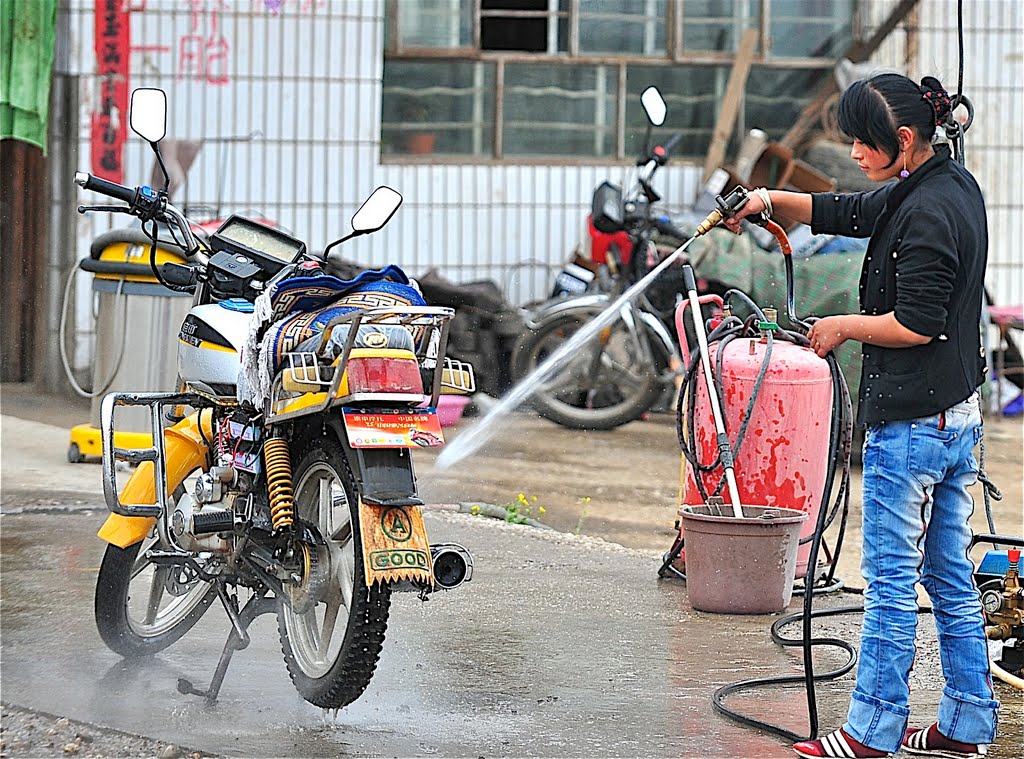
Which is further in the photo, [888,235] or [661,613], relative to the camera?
[661,613]

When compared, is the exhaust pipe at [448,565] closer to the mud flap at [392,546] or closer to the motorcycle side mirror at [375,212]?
the mud flap at [392,546]

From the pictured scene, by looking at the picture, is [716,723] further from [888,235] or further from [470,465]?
[470,465]

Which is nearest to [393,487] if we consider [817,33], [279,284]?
A: [279,284]

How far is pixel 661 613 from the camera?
16.3 ft

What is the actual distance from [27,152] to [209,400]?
7.39 metres

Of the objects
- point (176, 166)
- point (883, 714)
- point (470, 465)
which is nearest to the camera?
point (883, 714)

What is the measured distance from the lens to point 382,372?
136 inches

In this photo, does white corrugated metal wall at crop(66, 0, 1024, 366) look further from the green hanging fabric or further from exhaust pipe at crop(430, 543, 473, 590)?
exhaust pipe at crop(430, 543, 473, 590)

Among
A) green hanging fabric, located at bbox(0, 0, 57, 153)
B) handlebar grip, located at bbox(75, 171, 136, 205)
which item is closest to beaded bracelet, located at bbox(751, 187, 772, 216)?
handlebar grip, located at bbox(75, 171, 136, 205)

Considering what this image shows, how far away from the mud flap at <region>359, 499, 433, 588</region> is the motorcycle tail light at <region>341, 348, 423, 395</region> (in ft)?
0.95

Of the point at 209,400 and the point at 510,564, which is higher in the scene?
the point at 209,400

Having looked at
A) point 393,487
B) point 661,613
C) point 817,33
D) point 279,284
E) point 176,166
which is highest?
point 817,33

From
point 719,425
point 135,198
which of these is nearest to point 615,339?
point 719,425

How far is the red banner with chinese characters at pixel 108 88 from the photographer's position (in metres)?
10.3
